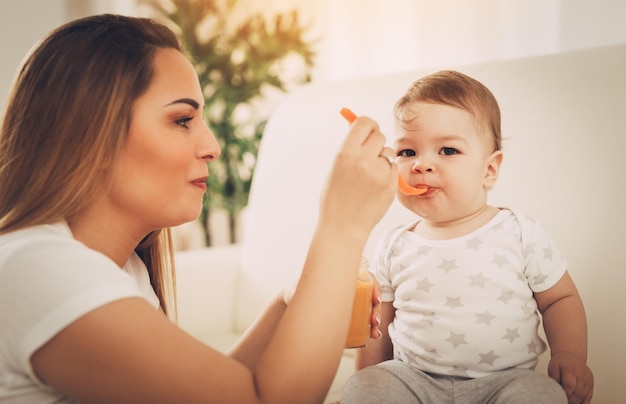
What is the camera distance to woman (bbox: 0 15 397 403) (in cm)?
73

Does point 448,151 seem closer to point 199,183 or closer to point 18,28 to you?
point 199,183

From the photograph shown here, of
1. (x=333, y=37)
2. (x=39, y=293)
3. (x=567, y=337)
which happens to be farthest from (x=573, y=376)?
(x=333, y=37)

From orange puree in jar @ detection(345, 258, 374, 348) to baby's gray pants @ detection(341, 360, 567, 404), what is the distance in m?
0.07

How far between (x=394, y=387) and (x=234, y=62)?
2.19 m

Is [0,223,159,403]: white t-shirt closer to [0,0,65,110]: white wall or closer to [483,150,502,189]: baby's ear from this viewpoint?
[483,150,502,189]: baby's ear

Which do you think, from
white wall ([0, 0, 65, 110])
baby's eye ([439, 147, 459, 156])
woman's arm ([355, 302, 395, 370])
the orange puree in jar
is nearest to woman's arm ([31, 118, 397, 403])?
the orange puree in jar

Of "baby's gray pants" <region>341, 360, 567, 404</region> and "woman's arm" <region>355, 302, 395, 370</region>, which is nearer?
"baby's gray pants" <region>341, 360, 567, 404</region>

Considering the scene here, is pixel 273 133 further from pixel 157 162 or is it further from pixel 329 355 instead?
pixel 329 355

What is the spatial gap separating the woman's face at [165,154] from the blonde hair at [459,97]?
383 mm

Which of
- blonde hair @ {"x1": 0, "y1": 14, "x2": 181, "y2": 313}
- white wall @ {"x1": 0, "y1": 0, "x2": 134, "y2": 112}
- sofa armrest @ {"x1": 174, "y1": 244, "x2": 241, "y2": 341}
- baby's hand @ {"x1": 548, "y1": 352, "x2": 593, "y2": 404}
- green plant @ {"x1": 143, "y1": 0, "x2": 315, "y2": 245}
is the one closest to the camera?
blonde hair @ {"x1": 0, "y1": 14, "x2": 181, "y2": 313}

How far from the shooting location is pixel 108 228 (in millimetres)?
936

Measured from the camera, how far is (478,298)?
3.38 ft

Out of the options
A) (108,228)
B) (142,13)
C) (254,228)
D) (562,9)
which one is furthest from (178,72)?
(142,13)

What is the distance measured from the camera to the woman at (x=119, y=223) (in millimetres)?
734
